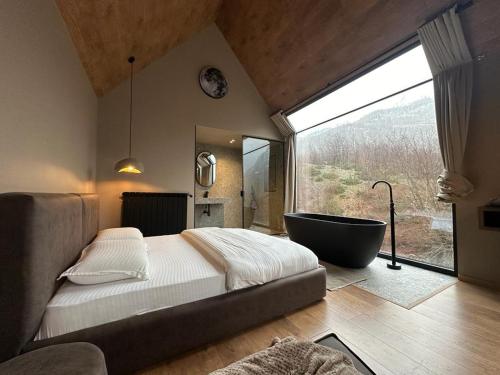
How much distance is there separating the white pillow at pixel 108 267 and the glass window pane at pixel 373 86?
361 cm

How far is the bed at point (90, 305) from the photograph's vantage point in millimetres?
809

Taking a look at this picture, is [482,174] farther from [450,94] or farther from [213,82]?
[213,82]

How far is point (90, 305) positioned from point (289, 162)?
4.18m

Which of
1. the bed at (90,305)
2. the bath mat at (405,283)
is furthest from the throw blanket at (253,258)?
the bath mat at (405,283)

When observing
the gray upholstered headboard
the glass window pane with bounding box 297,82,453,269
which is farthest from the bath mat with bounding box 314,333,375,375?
the glass window pane with bounding box 297,82,453,269

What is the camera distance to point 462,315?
1612 mm

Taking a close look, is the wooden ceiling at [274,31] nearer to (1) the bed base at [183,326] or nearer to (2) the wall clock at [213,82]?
(2) the wall clock at [213,82]

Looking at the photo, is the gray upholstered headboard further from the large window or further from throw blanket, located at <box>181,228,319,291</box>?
the large window

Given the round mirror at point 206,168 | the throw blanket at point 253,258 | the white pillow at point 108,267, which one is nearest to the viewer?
the white pillow at point 108,267

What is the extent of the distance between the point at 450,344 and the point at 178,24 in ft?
15.0

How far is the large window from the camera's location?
258 centimetres

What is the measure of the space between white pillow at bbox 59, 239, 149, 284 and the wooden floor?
0.55 meters

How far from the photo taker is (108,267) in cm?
118

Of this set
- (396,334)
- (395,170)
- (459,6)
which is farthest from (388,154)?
(396,334)
